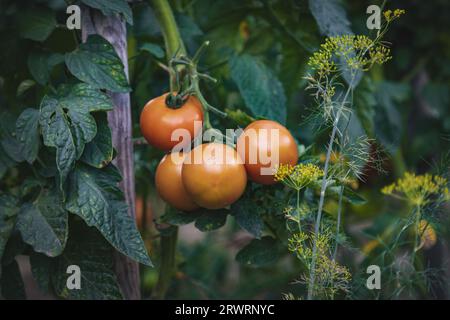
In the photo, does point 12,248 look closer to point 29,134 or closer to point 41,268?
point 41,268

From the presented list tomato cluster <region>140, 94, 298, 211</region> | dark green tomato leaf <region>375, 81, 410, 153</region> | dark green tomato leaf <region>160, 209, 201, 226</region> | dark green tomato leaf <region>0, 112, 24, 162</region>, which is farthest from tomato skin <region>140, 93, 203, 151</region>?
dark green tomato leaf <region>375, 81, 410, 153</region>

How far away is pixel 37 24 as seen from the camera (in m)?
0.99

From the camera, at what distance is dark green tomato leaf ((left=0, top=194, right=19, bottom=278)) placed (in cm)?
90

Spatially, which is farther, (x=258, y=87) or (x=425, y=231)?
(x=258, y=87)

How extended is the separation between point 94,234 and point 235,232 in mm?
1207

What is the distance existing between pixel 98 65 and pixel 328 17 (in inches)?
16.3

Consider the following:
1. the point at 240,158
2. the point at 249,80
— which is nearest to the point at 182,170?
the point at 240,158

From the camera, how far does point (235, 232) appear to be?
83.9 inches

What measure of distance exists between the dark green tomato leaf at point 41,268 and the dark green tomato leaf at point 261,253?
0.31 meters

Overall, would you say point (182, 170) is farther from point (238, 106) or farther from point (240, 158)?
point (238, 106)

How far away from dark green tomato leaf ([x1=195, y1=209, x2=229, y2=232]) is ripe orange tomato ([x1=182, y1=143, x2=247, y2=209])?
7cm

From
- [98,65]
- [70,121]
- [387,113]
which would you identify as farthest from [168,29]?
[387,113]

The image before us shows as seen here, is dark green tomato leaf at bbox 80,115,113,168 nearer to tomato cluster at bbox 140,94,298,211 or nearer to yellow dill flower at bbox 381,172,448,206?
tomato cluster at bbox 140,94,298,211

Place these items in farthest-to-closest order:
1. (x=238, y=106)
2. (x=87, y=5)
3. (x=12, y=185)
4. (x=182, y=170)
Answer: (x=238, y=106) → (x=12, y=185) → (x=87, y=5) → (x=182, y=170)
